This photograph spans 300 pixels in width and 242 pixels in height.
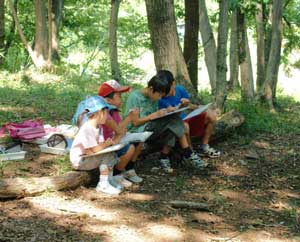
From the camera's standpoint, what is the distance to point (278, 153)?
670cm

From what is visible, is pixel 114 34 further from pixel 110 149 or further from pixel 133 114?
pixel 110 149

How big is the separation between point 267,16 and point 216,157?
360 inches

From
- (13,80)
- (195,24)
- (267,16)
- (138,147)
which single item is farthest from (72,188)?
(267,16)

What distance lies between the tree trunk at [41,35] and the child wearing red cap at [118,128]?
977 cm

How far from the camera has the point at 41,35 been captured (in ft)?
48.9

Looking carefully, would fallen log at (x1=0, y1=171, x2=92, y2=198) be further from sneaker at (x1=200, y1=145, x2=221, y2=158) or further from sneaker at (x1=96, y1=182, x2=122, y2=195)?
sneaker at (x1=200, y1=145, x2=221, y2=158)

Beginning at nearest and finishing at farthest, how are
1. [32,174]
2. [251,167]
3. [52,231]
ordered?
[52,231]
[32,174]
[251,167]

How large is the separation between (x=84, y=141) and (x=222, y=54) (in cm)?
357

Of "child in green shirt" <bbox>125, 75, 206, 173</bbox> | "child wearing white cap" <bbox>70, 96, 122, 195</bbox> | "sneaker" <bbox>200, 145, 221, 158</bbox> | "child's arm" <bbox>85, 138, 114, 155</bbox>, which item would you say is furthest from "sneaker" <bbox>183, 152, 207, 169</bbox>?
"child's arm" <bbox>85, 138, 114, 155</bbox>

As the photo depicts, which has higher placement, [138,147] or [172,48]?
[172,48]

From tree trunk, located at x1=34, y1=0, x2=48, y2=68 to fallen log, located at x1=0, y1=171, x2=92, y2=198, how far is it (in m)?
10.1

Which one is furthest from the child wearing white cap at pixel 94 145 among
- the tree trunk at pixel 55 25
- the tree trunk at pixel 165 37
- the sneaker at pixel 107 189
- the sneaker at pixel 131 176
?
the tree trunk at pixel 55 25

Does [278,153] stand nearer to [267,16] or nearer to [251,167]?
[251,167]

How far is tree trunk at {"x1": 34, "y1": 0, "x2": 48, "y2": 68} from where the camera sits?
568 inches
